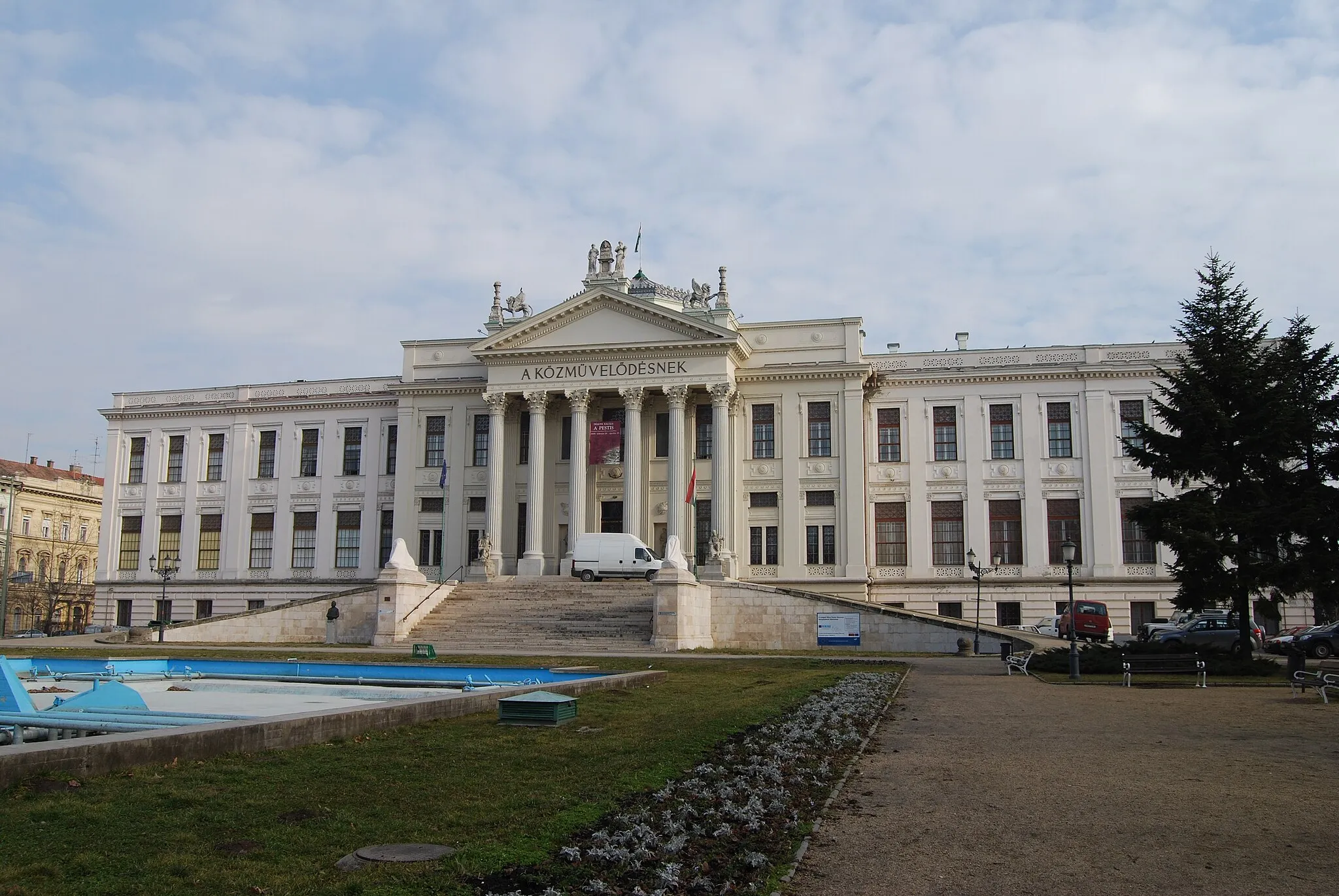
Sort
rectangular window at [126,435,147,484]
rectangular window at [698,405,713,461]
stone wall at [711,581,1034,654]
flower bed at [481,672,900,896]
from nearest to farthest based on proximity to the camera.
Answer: flower bed at [481,672,900,896]
stone wall at [711,581,1034,654]
rectangular window at [698,405,713,461]
rectangular window at [126,435,147,484]

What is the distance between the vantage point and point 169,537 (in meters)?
59.2

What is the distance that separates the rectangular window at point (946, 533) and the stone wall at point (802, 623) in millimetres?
8683

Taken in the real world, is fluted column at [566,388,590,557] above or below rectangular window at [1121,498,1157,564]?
above

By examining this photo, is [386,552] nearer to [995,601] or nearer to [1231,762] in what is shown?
[995,601]

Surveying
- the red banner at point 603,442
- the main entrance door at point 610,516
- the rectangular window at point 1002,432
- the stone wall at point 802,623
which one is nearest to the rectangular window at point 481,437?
the main entrance door at point 610,516

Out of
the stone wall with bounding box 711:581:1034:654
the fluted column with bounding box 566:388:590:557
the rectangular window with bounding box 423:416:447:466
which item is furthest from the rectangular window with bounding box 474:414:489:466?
the stone wall with bounding box 711:581:1034:654

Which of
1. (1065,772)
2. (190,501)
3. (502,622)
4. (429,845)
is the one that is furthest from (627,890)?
(190,501)

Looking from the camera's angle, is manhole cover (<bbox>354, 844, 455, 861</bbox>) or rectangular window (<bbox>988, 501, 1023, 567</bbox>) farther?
rectangular window (<bbox>988, 501, 1023, 567</bbox>)

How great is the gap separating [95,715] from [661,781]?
24.6 ft

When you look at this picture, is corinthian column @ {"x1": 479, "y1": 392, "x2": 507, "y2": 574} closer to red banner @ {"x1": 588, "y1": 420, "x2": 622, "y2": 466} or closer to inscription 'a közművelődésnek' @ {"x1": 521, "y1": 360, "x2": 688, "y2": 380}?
inscription 'a közművelődésnek' @ {"x1": 521, "y1": 360, "x2": 688, "y2": 380}

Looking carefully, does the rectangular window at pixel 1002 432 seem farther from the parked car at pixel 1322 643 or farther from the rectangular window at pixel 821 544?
the parked car at pixel 1322 643

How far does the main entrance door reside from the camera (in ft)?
171

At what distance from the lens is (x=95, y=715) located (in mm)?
13250

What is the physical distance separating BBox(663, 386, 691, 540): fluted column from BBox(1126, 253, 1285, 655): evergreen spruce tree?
22.2m
